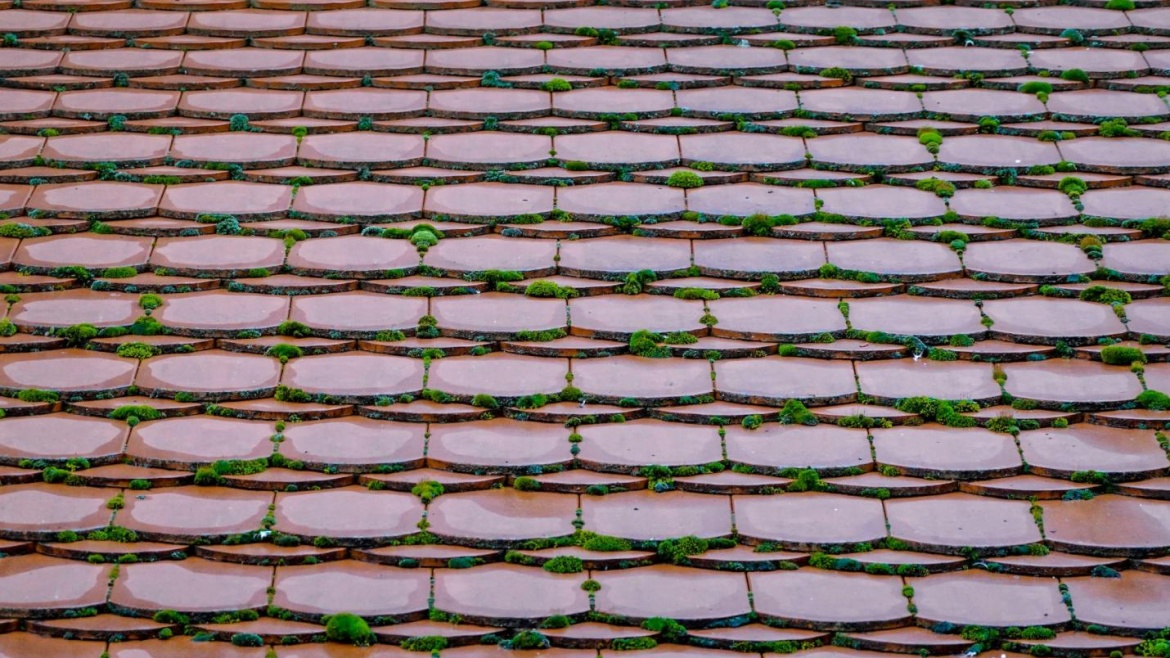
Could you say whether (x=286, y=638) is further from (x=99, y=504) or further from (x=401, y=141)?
(x=401, y=141)

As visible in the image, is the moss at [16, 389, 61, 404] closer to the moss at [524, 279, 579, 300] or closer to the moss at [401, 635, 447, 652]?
the moss at [401, 635, 447, 652]

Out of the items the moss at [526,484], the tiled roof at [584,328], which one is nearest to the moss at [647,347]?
the tiled roof at [584,328]

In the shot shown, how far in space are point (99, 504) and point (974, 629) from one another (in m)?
2.67

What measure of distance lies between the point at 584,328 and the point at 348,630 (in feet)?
4.30

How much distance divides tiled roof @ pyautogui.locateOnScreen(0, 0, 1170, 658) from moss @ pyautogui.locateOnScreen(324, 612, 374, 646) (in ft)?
0.04

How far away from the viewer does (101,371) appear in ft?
16.2

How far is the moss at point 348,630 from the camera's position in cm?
439

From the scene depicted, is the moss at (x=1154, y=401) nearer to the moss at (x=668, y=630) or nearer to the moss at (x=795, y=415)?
the moss at (x=795, y=415)

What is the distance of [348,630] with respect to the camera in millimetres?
4387

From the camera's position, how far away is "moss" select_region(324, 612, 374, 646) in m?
4.39

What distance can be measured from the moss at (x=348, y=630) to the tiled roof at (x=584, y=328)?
0.01m


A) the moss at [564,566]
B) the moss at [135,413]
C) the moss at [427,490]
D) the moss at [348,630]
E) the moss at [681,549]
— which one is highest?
the moss at [135,413]

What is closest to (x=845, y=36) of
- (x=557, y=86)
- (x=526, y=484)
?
(x=557, y=86)

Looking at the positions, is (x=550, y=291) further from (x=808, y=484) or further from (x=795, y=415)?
(x=808, y=484)
